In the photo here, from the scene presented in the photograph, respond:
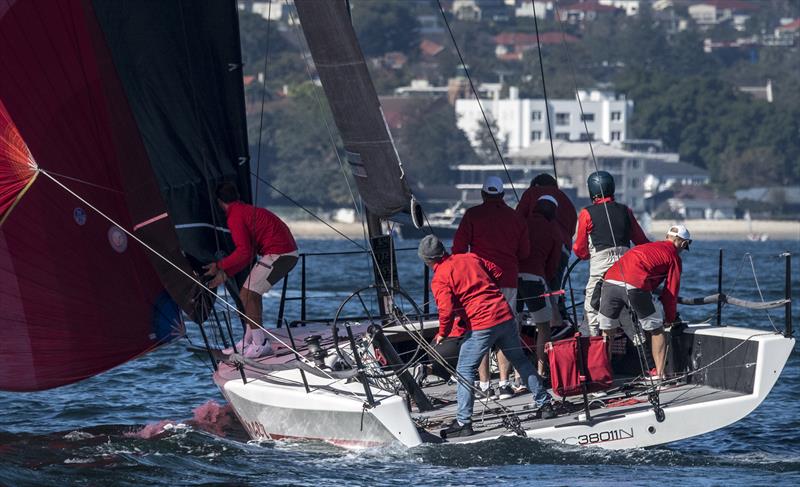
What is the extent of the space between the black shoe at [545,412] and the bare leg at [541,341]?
776 mm

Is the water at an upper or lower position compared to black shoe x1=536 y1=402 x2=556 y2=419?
lower

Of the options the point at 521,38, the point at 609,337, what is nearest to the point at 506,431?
the point at 609,337

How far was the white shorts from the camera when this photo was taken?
37.0ft

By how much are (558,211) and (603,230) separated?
891mm

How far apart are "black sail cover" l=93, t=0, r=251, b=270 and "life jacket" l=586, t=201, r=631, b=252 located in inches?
106

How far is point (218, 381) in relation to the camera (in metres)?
11.0

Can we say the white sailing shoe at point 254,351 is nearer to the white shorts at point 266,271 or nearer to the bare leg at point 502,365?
the white shorts at point 266,271

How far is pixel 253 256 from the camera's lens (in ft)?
37.3

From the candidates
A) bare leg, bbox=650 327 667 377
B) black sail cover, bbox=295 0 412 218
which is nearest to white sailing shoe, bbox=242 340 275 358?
black sail cover, bbox=295 0 412 218

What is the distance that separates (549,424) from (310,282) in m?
23.1

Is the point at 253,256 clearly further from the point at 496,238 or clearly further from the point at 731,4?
the point at 731,4

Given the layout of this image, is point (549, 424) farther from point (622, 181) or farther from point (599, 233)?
point (622, 181)

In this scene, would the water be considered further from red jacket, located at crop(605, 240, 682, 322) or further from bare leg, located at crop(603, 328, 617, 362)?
bare leg, located at crop(603, 328, 617, 362)

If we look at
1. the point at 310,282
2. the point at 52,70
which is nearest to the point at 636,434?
the point at 52,70
